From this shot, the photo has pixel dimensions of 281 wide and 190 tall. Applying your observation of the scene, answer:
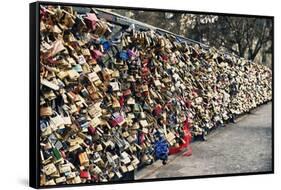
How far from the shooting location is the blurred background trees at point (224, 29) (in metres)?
5.69

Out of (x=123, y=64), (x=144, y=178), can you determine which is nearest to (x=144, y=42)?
(x=123, y=64)

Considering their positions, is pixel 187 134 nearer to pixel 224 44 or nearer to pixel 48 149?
pixel 224 44

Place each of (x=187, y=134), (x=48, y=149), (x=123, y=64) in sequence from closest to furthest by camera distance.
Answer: (x=48, y=149), (x=123, y=64), (x=187, y=134)

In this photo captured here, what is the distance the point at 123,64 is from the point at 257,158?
1.63m

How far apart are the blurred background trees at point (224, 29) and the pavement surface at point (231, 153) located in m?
0.52

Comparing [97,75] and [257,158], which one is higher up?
[97,75]

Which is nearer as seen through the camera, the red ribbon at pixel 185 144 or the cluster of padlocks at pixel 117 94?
the cluster of padlocks at pixel 117 94

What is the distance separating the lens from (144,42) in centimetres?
564

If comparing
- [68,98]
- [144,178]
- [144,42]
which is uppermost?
[144,42]

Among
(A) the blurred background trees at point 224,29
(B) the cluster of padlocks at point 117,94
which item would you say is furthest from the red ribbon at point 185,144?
(A) the blurred background trees at point 224,29

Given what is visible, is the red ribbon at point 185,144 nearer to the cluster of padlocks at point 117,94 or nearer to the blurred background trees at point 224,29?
the cluster of padlocks at point 117,94

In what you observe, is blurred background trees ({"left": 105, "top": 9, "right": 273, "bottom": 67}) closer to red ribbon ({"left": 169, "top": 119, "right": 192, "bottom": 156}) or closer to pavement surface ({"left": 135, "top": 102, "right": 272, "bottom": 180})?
pavement surface ({"left": 135, "top": 102, "right": 272, "bottom": 180})

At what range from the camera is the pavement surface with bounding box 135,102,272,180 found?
582 centimetres

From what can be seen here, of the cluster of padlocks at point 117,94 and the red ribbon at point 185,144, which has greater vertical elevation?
the cluster of padlocks at point 117,94
